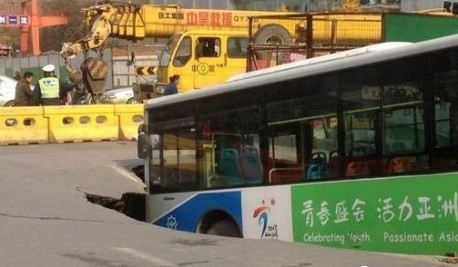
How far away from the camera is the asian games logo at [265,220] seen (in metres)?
10.8

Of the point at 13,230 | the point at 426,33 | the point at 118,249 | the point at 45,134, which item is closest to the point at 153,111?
the point at 13,230

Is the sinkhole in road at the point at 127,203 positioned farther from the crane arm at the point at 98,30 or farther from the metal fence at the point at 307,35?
the crane arm at the point at 98,30

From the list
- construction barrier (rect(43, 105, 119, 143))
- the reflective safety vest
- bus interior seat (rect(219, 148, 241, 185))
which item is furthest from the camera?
the reflective safety vest

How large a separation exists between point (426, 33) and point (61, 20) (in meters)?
52.2

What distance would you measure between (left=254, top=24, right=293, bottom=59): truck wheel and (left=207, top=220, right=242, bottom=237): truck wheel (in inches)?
439

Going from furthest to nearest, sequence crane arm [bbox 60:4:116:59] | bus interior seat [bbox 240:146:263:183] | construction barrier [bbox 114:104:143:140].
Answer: crane arm [bbox 60:4:116:59] < construction barrier [bbox 114:104:143:140] < bus interior seat [bbox 240:146:263:183]

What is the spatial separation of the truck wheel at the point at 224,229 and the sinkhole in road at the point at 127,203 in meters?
2.97

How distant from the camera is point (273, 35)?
2330 cm

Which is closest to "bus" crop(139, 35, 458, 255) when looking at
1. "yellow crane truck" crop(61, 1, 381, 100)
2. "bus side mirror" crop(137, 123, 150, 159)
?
"bus side mirror" crop(137, 123, 150, 159)

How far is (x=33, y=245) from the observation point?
926 cm

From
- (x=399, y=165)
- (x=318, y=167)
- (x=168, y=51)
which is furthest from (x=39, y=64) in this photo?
(x=399, y=165)

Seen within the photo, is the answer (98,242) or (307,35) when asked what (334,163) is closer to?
(98,242)

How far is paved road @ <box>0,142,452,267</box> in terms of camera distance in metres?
8.35

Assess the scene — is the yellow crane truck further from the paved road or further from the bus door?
the paved road
